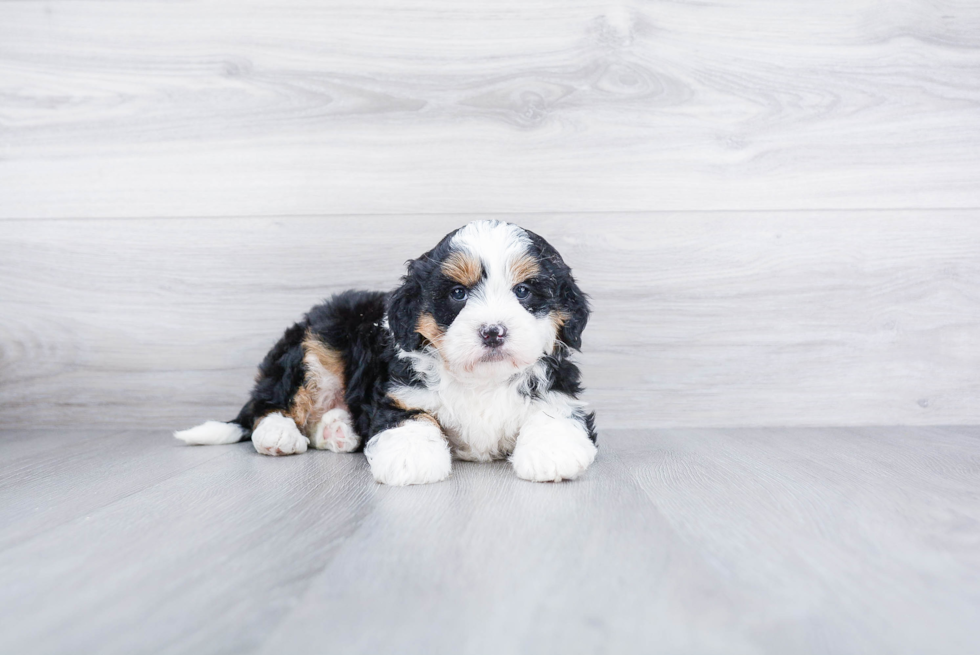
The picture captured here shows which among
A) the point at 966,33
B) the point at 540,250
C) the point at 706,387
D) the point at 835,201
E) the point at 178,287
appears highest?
the point at 966,33

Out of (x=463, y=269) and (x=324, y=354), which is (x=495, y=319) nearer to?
(x=463, y=269)

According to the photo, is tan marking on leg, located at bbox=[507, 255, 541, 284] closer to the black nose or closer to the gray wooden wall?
the black nose

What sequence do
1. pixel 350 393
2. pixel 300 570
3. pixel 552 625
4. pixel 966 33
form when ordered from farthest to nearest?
pixel 966 33 < pixel 350 393 < pixel 300 570 < pixel 552 625

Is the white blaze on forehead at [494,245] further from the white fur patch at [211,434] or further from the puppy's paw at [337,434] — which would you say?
the white fur patch at [211,434]

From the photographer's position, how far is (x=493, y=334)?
1.70 metres

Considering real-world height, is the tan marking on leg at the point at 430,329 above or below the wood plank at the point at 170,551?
above

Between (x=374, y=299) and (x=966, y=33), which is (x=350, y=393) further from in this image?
(x=966, y=33)

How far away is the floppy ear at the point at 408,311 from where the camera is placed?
6.22ft

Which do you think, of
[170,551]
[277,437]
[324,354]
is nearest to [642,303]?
[324,354]

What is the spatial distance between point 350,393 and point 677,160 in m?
1.52

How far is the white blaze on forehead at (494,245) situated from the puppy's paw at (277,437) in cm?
81

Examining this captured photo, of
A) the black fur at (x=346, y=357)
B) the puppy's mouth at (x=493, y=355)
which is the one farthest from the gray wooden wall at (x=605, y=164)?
the puppy's mouth at (x=493, y=355)

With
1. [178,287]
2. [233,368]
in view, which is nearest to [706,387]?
[233,368]

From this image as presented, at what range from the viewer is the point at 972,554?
1.17 m
